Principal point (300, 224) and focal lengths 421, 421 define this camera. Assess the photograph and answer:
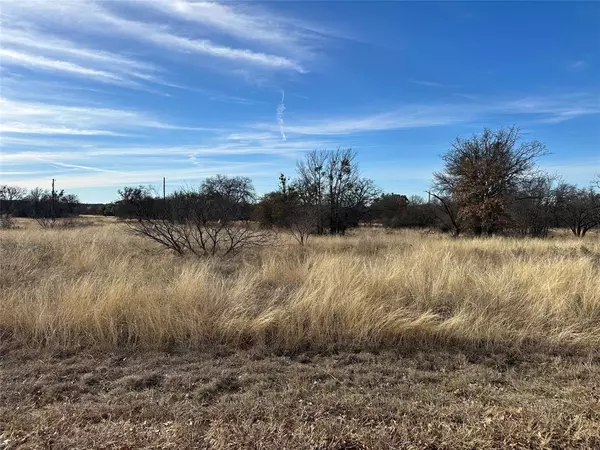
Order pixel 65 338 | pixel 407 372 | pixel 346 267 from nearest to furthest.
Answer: pixel 407 372
pixel 65 338
pixel 346 267

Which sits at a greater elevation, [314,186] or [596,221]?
[314,186]

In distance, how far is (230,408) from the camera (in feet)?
10.2

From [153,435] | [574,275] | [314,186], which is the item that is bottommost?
[153,435]

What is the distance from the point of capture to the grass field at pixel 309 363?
285 centimetres

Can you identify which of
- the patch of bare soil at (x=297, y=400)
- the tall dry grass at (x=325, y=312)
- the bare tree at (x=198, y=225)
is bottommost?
the patch of bare soil at (x=297, y=400)

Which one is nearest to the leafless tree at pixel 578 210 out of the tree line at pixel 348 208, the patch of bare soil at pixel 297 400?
the tree line at pixel 348 208

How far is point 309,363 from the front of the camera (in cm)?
418

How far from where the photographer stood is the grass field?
285 centimetres

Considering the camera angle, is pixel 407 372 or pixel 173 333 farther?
pixel 173 333

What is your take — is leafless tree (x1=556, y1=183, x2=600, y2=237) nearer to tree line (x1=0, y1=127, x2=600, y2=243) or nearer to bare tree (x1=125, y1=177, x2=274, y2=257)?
tree line (x1=0, y1=127, x2=600, y2=243)

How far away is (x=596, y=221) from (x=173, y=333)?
141 ft

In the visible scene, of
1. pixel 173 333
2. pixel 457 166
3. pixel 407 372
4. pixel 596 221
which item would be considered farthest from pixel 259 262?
pixel 596 221

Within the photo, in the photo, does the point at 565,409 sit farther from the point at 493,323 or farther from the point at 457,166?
the point at 457,166

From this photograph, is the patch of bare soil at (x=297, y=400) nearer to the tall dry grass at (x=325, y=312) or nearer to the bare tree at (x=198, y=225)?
the tall dry grass at (x=325, y=312)
